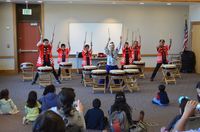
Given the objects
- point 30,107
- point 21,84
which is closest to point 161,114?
point 30,107

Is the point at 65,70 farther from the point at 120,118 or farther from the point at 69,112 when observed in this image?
the point at 69,112

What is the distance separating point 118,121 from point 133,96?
3325 mm

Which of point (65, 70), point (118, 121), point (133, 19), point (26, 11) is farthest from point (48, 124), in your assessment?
point (133, 19)

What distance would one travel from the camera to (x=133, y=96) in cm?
757

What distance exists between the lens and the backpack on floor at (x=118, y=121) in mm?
4273

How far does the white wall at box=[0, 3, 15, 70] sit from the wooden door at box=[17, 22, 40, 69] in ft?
1.04

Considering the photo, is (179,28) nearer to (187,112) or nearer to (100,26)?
(100,26)

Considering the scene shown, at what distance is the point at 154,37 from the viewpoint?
11.9 meters

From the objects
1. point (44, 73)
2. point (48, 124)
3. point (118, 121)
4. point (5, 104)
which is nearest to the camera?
point (48, 124)

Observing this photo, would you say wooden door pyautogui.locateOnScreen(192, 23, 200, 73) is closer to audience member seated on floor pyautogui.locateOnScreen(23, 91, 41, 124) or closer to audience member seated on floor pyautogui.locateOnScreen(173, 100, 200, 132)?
audience member seated on floor pyautogui.locateOnScreen(23, 91, 41, 124)

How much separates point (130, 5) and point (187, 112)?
9.79 metres

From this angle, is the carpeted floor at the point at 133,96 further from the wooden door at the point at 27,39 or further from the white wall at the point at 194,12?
the white wall at the point at 194,12

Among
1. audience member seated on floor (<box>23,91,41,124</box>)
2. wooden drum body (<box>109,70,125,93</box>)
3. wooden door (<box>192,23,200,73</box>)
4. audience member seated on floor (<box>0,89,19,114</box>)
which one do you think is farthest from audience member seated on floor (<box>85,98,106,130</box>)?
wooden door (<box>192,23,200,73</box>)

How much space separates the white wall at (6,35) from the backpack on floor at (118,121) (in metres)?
7.60
